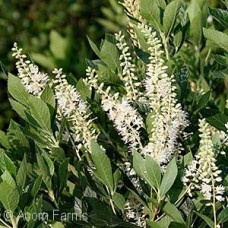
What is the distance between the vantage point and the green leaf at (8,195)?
158 centimetres

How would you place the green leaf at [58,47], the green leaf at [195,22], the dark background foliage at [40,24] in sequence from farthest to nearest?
1. the dark background foliage at [40,24]
2. the green leaf at [58,47]
3. the green leaf at [195,22]

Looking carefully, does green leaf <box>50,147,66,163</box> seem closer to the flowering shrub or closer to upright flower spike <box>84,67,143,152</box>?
the flowering shrub

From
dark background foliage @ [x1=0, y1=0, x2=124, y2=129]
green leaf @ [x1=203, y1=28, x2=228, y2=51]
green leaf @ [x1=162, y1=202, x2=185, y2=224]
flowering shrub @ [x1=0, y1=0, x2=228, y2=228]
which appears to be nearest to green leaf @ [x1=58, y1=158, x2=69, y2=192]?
flowering shrub @ [x1=0, y1=0, x2=228, y2=228]

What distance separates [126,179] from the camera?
1.76m

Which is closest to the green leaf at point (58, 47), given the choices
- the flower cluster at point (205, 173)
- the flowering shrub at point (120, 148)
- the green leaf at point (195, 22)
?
the green leaf at point (195, 22)

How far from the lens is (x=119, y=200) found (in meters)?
1.67

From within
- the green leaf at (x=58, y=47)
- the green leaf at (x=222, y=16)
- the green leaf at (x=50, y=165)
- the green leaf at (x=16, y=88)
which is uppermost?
the green leaf at (x=222, y=16)

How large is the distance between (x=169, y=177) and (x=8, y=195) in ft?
1.04

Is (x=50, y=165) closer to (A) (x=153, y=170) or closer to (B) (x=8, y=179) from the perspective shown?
(B) (x=8, y=179)

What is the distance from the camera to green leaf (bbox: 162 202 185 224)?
1.59 metres

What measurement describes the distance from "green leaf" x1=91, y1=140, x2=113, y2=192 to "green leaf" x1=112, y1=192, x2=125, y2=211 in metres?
0.03

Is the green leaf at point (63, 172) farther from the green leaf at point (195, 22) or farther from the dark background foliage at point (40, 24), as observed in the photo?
the dark background foliage at point (40, 24)

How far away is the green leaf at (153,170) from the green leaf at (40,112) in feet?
0.93

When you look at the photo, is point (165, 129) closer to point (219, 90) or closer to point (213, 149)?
point (213, 149)
